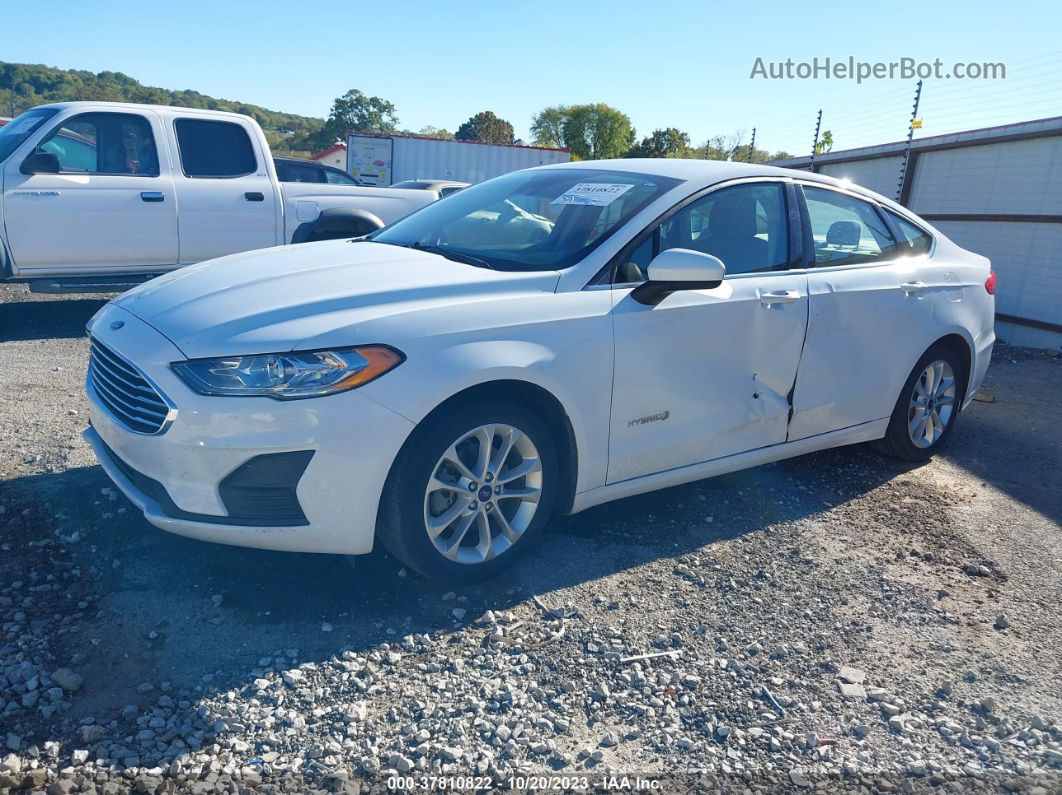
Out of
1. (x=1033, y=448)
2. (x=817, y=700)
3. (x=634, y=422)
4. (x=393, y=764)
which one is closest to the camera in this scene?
(x=393, y=764)

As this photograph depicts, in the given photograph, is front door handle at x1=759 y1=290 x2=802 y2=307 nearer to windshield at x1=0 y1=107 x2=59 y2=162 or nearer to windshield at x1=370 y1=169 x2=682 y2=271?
windshield at x1=370 y1=169 x2=682 y2=271

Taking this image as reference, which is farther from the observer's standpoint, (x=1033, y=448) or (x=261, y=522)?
(x=1033, y=448)

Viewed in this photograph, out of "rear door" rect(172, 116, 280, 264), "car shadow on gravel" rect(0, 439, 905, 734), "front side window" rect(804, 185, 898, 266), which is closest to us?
"car shadow on gravel" rect(0, 439, 905, 734)

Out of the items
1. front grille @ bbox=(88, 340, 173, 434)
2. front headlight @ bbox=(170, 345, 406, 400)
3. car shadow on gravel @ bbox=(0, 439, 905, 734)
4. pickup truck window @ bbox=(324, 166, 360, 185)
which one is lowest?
car shadow on gravel @ bbox=(0, 439, 905, 734)

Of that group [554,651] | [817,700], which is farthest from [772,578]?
[554,651]

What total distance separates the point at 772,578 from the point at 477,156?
23.9 m

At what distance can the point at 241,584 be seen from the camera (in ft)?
10.6

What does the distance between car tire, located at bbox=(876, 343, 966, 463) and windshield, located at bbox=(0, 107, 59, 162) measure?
726 cm

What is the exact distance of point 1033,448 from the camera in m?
5.83

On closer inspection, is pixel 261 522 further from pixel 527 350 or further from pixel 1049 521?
pixel 1049 521

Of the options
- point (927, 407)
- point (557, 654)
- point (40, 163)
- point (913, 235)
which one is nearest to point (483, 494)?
point (557, 654)

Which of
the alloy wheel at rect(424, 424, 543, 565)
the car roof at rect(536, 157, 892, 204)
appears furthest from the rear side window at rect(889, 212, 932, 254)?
the alloy wheel at rect(424, 424, 543, 565)

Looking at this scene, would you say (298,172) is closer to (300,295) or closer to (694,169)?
(694,169)

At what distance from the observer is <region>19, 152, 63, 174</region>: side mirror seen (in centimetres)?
703
